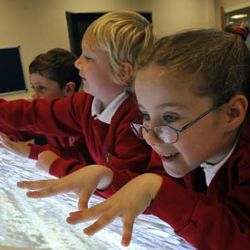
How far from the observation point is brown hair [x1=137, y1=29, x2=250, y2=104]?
567 mm

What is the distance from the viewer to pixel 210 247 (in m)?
0.52

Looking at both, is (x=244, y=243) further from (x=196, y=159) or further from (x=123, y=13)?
(x=123, y=13)

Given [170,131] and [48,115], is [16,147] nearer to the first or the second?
[48,115]

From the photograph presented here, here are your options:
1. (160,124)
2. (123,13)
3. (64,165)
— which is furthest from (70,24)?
(160,124)

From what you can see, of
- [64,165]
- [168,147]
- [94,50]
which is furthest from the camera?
[94,50]

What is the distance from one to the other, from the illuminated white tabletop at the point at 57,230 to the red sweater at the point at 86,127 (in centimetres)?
24

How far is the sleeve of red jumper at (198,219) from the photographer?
0.52 meters

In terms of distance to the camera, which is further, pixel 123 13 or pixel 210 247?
pixel 123 13

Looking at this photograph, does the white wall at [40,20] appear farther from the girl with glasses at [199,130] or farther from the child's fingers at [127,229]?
the child's fingers at [127,229]

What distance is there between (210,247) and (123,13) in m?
0.72

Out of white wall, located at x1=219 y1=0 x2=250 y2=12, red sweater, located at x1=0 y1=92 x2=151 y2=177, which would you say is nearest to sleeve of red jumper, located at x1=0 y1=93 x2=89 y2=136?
red sweater, located at x1=0 y1=92 x2=151 y2=177

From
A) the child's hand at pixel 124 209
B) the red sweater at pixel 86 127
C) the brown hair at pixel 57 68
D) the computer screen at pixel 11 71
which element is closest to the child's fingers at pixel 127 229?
the child's hand at pixel 124 209

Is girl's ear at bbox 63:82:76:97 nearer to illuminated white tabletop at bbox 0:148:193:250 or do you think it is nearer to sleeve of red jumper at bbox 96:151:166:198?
sleeve of red jumper at bbox 96:151:166:198

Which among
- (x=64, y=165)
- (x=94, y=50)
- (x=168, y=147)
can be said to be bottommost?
(x=64, y=165)
